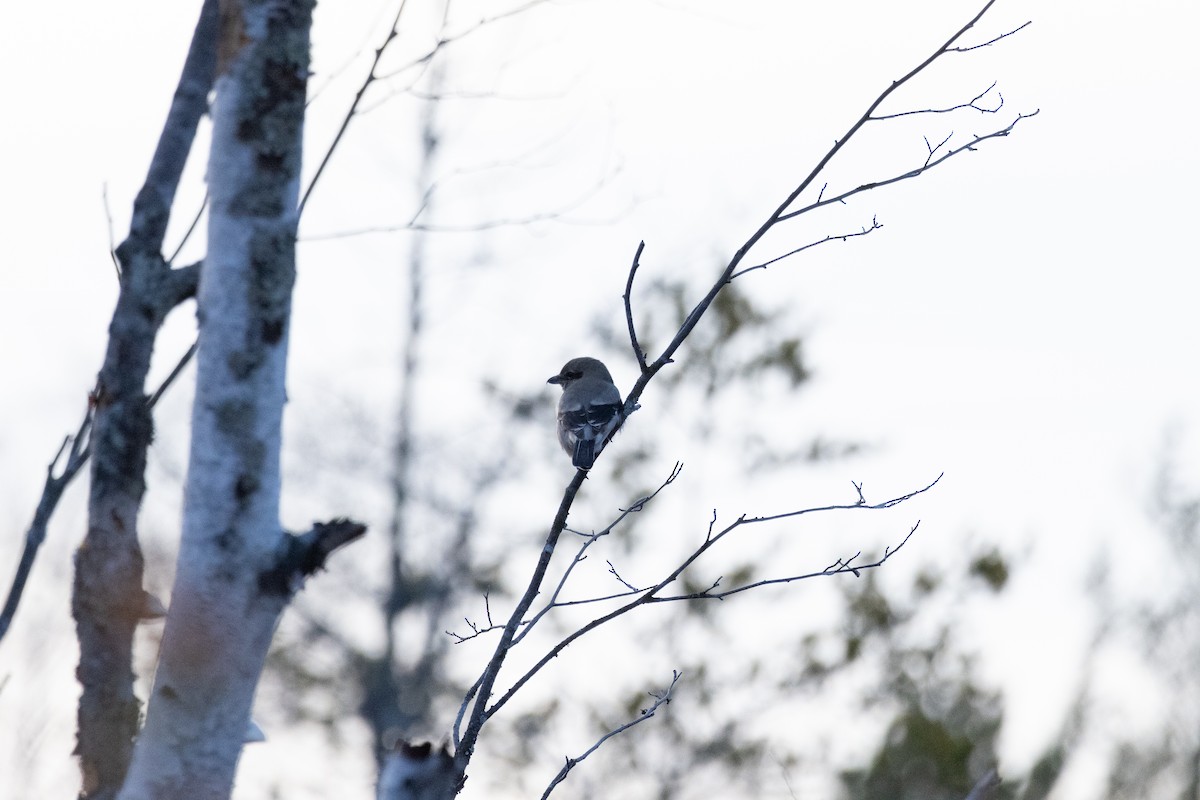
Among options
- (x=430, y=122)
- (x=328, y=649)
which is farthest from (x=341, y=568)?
(x=430, y=122)

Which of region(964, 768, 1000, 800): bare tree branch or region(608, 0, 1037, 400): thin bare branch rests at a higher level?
region(608, 0, 1037, 400): thin bare branch

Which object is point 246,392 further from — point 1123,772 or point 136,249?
point 1123,772

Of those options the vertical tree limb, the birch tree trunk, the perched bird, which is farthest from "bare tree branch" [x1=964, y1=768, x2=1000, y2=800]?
the perched bird

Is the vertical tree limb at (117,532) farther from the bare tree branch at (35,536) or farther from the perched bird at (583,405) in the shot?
the perched bird at (583,405)

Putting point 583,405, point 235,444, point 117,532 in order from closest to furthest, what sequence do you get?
point 235,444
point 117,532
point 583,405

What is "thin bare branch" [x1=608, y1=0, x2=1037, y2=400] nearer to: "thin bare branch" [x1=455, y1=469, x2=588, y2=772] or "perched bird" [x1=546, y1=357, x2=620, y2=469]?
"thin bare branch" [x1=455, y1=469, x2=588, y2=772]

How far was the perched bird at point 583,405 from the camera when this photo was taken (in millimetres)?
6223

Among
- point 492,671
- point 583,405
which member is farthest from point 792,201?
point 583,405

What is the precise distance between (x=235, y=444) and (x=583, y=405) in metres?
4.52

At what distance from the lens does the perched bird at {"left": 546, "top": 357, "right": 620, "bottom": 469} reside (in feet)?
20.4

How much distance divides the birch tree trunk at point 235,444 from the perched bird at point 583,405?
10.6 ft

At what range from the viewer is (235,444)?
2.58m

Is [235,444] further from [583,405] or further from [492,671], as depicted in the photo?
[583,405]

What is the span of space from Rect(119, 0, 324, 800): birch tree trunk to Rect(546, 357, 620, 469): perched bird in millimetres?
3246
